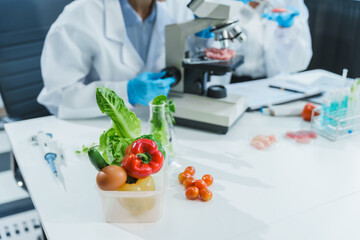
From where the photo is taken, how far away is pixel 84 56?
1.60 meters

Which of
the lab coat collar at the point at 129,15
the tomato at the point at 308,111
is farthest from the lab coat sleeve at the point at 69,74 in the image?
the tomato at the point at 308,111

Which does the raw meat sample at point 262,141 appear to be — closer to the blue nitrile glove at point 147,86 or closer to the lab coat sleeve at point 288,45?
the blue nitrile glove at point 147,86

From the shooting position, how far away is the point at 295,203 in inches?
39.3

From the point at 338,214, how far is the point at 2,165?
187 cm

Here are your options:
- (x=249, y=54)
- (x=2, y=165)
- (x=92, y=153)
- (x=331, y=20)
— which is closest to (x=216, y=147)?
(x=92, y=153)

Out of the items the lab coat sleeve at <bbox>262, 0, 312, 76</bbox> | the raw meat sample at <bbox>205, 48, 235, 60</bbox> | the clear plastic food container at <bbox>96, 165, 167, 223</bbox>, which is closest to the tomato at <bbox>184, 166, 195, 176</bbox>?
the clear plastic food container at <bbox>96, 165, 167, 223</bbox>

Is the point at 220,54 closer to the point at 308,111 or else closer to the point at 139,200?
the point at 308,111

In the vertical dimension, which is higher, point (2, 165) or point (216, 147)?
point (216, 147)

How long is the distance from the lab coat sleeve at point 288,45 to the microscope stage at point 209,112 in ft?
2.26

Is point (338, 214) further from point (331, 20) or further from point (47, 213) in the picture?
point (331, 20)

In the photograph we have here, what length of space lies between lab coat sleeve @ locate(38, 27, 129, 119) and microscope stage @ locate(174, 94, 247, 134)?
0.26 metres

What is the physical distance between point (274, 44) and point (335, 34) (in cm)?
110

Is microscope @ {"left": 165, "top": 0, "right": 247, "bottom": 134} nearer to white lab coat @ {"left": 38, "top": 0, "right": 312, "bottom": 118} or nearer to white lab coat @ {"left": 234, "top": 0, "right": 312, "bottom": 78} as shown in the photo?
white lab coat @ {"left": 38, "top": 0, "right": 312, "bottom": 118}

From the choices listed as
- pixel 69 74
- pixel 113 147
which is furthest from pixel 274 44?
pixel 113 147
